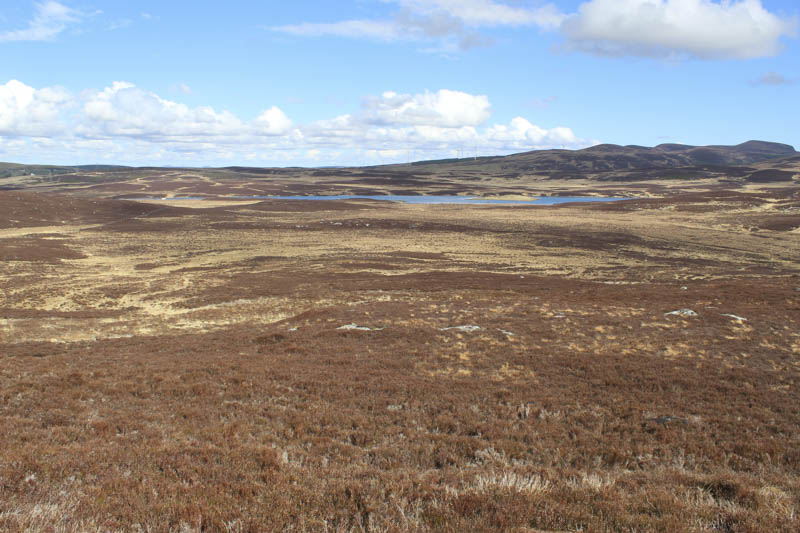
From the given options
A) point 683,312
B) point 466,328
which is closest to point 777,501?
point 466,328

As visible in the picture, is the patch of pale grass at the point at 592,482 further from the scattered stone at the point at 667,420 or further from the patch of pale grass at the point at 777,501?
the scattered stone at the point at 667,420

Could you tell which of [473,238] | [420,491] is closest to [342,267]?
[473,238]

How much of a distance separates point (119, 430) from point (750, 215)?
125 meters

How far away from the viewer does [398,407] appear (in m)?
13.8

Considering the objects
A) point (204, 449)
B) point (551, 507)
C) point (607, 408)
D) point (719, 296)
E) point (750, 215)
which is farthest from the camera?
point (750, 215)

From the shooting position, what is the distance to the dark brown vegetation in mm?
7383

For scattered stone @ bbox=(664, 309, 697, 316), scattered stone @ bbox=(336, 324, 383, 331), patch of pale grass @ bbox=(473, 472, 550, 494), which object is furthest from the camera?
scattered stone @ bbox=(664, 309, 697, 316)

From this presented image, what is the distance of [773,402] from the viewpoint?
13953 millimetres

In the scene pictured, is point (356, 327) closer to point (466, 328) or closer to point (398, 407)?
point (466, 328)

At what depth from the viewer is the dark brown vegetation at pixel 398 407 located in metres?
7.38

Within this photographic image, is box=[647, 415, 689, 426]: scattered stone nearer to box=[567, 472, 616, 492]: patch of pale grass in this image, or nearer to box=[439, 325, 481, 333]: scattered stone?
box=[567, 472, 616, 492]: patch of pale grass

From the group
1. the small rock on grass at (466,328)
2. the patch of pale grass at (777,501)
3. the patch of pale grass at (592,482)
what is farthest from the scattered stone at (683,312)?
the patch of pale grass at (592,482)

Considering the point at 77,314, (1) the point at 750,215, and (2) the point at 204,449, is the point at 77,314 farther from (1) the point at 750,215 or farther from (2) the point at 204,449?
(1) the point at 750,215

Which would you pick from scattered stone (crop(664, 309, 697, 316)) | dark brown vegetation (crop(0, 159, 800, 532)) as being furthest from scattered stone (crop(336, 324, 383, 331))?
scattered stone (crop(664, 309, 697, 316))
